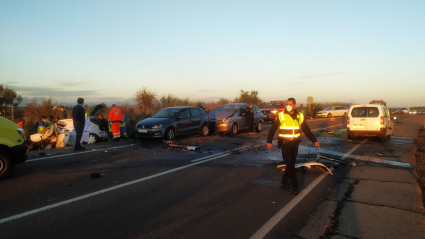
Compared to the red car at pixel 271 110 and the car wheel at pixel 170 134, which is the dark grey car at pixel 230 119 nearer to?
the car wheel at pixel 170 134

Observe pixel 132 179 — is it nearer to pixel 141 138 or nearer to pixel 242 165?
pixel 242 165

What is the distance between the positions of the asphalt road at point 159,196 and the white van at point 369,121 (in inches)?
169

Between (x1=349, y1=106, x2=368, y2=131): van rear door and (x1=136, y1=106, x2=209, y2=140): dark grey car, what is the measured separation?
7317mm

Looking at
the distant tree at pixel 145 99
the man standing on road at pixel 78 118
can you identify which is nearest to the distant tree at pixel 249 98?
the distant tree at pixel 145 99

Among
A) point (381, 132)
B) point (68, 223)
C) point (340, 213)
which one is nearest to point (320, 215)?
point (340, 213)

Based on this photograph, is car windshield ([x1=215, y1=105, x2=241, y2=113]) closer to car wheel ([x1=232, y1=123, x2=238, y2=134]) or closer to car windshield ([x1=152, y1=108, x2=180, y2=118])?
car wheel ([x1=232, y1=123, x2=238, y2=134])

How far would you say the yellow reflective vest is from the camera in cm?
595

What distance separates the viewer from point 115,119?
44.5 feet

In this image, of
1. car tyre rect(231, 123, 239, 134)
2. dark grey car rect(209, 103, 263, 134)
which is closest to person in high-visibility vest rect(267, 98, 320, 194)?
dark grey car rect(209, 103, 263, 134)

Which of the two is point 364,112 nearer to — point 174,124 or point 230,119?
point 230,119

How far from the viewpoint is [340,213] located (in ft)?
15.7

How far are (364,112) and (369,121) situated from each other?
1.74 feet

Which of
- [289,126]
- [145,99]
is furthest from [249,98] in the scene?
[289,126]

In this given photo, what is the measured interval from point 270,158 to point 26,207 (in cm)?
680
